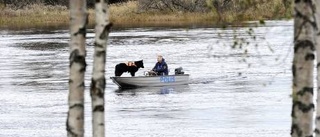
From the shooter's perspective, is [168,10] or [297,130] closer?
[297,130]

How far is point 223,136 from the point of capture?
24828mm

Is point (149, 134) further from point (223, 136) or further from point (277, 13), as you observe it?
point (277, 13)

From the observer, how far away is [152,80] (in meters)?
39.2

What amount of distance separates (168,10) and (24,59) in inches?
1534

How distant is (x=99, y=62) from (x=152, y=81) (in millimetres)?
29711

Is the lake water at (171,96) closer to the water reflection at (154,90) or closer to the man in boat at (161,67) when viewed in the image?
the water reflection at (154,90)

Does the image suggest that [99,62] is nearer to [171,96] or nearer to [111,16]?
[171,96]

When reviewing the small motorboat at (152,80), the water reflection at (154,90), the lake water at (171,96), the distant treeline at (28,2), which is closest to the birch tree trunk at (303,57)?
the lake water at (171,96)

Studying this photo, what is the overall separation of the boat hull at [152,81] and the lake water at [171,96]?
1.15ft

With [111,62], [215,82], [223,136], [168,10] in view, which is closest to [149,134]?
[223,136]

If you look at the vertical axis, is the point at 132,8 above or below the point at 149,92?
above

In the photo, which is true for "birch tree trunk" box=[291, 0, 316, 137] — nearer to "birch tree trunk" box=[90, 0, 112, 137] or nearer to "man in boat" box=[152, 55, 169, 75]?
"birch tree trunk" box=[90, 0, 112, 137]

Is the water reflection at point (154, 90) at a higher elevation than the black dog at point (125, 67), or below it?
below

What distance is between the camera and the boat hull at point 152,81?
128 ft
